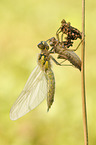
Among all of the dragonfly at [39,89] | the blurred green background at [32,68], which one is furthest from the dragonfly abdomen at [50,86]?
the blurred green background at [32,68]

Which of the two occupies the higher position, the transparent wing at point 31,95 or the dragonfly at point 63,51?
the dragonfly at point 63,51

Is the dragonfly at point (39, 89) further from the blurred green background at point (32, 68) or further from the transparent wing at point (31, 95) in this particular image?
the blurred green background at point (32, 68)

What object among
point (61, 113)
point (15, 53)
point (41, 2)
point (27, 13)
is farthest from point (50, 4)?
point (61, 113)

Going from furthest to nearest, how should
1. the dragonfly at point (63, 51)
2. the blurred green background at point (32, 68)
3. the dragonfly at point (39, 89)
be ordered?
the blurred green background at point (32, 68)
the dragonfly at point (39, 89)
the dragonfly at point (63, 51)

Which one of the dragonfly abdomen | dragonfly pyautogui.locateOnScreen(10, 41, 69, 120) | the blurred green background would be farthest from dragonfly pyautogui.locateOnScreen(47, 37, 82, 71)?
the blurred green background

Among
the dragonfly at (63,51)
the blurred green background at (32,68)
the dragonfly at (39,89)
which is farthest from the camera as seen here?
the blurred green background at (32,68)

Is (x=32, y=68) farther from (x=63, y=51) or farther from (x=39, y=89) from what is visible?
(x=63, y=51)

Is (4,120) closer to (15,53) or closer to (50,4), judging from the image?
(15,53)
